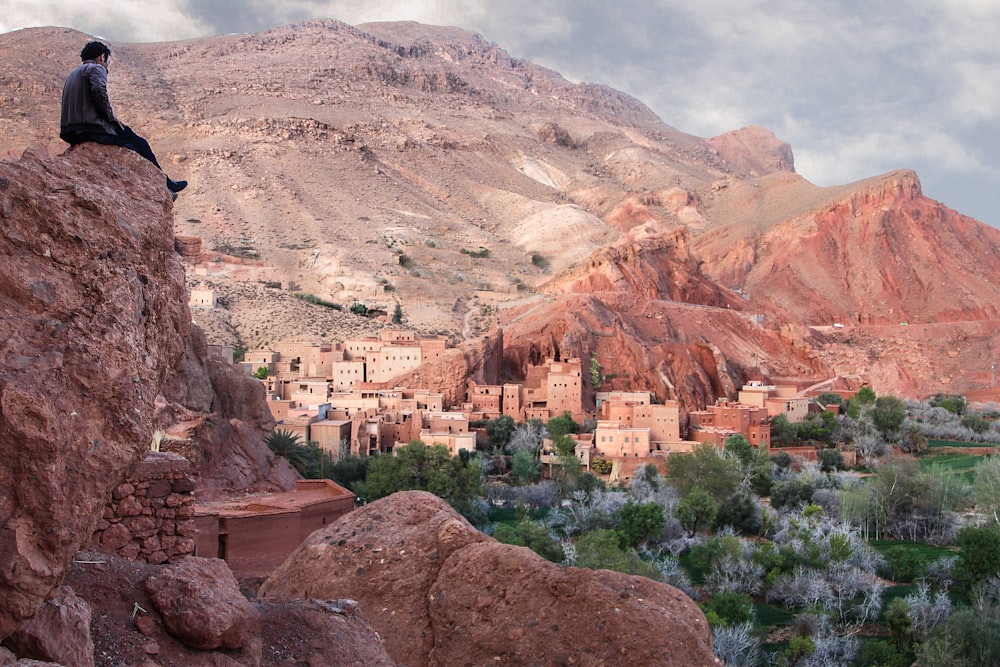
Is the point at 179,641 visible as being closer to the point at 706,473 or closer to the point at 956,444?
the point at 706,473

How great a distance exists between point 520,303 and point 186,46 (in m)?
99.7

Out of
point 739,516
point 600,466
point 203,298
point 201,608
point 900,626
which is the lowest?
point 900,626

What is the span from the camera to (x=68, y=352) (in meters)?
2.94

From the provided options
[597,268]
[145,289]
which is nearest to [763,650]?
[145,289]

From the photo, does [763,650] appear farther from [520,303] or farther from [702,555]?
[520,303]

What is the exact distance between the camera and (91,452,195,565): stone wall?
16.1 ft

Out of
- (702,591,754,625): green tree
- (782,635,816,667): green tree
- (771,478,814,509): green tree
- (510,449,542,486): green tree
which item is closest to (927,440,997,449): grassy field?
(771,478,814,509): green tree

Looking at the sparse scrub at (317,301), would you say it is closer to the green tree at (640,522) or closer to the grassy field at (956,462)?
the grassy field at (956,462)

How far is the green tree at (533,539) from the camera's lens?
747 inches

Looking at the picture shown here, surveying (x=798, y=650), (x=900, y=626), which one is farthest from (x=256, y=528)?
(x=900, y=626)

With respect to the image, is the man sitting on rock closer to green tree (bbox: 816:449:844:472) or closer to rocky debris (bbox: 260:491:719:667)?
rocky debris (bbox: 260:491:719:667)

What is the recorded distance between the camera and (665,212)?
92.9 metres

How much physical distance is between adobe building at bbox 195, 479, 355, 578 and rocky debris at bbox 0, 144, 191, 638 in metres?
6.49

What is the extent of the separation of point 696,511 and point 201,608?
71.4 ft
